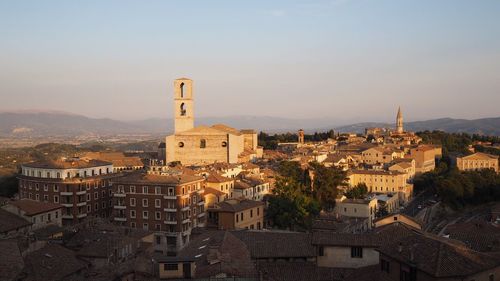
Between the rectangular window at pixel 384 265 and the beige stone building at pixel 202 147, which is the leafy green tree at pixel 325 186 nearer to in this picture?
the beige stone building at pixel 202 147

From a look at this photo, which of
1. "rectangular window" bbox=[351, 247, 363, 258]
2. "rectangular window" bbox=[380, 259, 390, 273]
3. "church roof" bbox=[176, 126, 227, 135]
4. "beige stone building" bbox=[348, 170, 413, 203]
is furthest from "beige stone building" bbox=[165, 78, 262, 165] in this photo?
"rectangular window" bbox=[380, 259, 390, 273]

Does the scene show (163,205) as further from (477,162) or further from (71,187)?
(477,162)

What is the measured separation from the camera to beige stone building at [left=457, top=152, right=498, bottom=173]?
79.8 m

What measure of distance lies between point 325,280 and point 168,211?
2038 cm

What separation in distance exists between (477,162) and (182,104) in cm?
4225

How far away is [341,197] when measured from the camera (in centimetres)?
5394

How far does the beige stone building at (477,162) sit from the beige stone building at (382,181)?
17.0 m

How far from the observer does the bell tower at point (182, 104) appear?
72250 mm

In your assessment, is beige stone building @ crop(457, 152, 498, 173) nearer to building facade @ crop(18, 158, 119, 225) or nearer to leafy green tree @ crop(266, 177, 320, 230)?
leafy green tree @ crop(266, 177, 320, 230)

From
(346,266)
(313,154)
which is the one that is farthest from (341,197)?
(346,266)

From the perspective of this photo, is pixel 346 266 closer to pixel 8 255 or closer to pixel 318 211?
pixel 8 255

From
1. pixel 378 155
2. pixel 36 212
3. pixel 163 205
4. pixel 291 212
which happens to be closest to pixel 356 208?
pixel 291 212

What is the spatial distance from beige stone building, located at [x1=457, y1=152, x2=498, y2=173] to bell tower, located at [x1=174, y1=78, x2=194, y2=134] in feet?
127

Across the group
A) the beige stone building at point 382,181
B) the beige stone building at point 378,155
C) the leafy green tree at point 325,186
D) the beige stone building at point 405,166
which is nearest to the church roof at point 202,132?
the beige stone building at point 382,181
